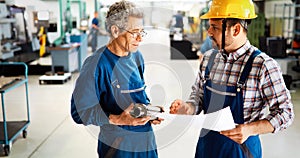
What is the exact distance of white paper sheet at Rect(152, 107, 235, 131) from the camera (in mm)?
1464

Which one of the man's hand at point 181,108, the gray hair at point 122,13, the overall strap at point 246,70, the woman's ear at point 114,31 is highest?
the gray hair at point 122,13

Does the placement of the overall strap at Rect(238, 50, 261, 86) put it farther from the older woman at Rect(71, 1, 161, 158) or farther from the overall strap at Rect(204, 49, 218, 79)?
the older woman at Rect(71, 1, 161, 158)

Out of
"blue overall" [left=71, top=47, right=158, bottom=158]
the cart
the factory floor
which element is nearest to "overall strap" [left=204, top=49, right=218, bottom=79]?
"blue overall" [left=71, top=47, right=158, bottom=158]

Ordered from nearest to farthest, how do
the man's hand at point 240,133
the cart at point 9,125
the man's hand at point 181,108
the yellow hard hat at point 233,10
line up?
the man's hand at point 240,133, the yellow hard hat at point 233,10, the man's hand at point 181,108, the cart at point 9,125

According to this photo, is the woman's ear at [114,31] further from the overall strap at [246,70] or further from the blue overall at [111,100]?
the overall strap at [246,70]

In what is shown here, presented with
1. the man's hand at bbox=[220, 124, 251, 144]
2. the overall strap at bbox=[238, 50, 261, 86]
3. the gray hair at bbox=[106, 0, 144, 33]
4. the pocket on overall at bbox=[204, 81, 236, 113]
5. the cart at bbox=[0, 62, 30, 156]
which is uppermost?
the gray hair at bbox=[106, 0, 144, 33]

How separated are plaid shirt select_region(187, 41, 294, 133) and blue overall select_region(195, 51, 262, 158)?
25mm

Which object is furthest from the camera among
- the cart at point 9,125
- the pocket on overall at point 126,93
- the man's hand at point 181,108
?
the cart at point 9,125

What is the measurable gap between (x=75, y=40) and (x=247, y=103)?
843cm

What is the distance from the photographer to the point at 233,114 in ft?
5.15

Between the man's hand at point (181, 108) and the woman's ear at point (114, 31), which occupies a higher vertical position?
the woman's ear at point (114, 31)

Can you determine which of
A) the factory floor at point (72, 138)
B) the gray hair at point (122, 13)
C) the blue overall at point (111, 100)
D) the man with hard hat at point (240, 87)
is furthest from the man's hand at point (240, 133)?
the factory floor at point (72, 138)

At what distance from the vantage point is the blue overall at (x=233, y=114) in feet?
5.08

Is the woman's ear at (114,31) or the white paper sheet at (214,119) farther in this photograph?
the woman's ear at (114,31)
